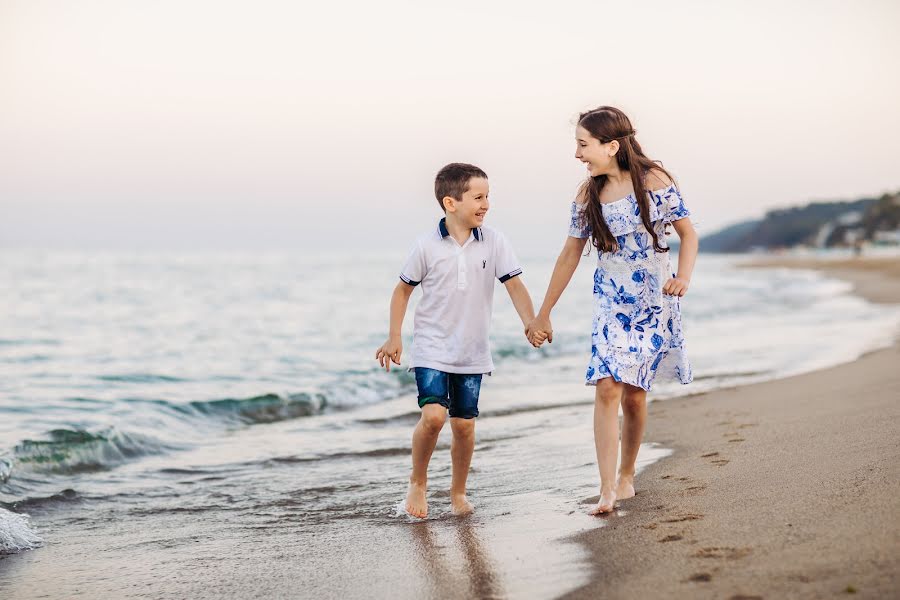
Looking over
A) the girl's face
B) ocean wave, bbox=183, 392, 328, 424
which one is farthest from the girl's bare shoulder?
ocean wave, bbox=183, 392, 328, 424

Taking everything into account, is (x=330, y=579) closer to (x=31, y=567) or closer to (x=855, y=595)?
(x=31, y=567)

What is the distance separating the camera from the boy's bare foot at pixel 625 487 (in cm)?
386

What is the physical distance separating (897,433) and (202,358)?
9.78m

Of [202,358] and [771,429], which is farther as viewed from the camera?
[202,358]

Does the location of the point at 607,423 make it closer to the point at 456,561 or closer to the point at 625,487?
the point at 625,487

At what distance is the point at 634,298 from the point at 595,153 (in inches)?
26.2

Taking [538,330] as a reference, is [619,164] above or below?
above

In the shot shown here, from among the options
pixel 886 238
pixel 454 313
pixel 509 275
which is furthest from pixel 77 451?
pixel 886 238

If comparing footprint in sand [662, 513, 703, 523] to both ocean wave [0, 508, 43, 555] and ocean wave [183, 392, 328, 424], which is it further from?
ocean wave [183, 392, 328, 424]

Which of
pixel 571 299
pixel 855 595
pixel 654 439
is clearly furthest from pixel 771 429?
pixel 571 299

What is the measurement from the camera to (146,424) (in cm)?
755

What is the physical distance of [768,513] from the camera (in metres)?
3.04

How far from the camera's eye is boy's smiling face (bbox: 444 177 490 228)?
13.2ft

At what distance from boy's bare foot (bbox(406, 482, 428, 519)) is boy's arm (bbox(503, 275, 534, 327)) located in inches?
36.7
